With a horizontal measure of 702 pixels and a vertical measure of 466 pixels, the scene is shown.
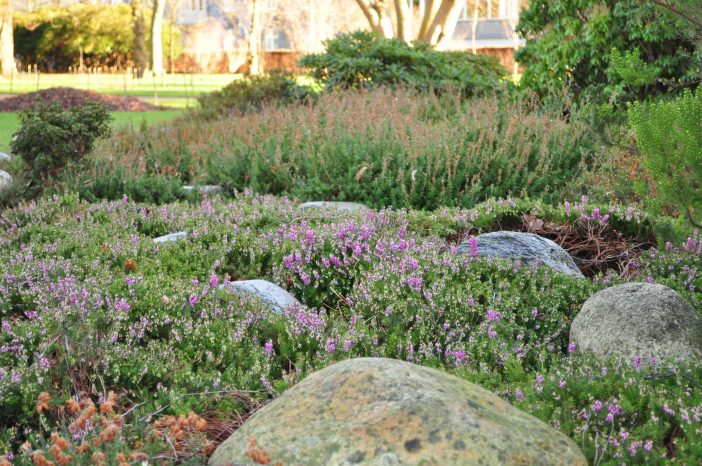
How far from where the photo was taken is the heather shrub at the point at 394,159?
807cm

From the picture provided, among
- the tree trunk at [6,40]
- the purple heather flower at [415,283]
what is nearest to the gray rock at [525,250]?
the purple heather flower at [415,283]

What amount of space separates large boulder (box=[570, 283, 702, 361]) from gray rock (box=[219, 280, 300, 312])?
5.39ft

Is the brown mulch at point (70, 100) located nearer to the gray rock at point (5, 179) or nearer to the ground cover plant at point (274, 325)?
the gray rock at point (5, 179)

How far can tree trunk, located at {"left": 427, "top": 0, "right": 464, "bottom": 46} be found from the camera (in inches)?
867

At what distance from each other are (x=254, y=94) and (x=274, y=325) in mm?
10427

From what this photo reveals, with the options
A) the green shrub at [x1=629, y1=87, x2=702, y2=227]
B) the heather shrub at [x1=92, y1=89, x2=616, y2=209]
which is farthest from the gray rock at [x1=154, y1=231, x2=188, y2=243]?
the green shrub at [x1=629, y1=87, x2=702, y2=227]

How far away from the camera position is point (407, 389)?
2.65 meters

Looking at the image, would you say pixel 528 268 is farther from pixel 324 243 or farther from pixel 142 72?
pixel 142 72

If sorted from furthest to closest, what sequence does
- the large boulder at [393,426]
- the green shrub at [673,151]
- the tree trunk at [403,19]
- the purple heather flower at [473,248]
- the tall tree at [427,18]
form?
the tall tree at [427,18] → the tree trunk at [403,19] → the purple heather flower at [473,248] → the green shrub at [673,151] → the large boulder at [393,426]

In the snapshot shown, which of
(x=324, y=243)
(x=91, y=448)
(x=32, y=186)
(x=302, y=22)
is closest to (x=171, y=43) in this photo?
(x=302, y=22)

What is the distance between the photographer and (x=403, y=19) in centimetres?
2189

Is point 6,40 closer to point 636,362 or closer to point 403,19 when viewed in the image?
Answer: point 403,19

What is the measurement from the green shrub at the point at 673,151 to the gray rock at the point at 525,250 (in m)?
1.51

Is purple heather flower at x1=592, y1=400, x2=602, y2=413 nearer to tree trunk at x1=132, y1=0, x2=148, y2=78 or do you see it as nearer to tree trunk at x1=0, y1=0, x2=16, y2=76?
tree trunk at x1=0, y1=0, x2=16, y2=76
